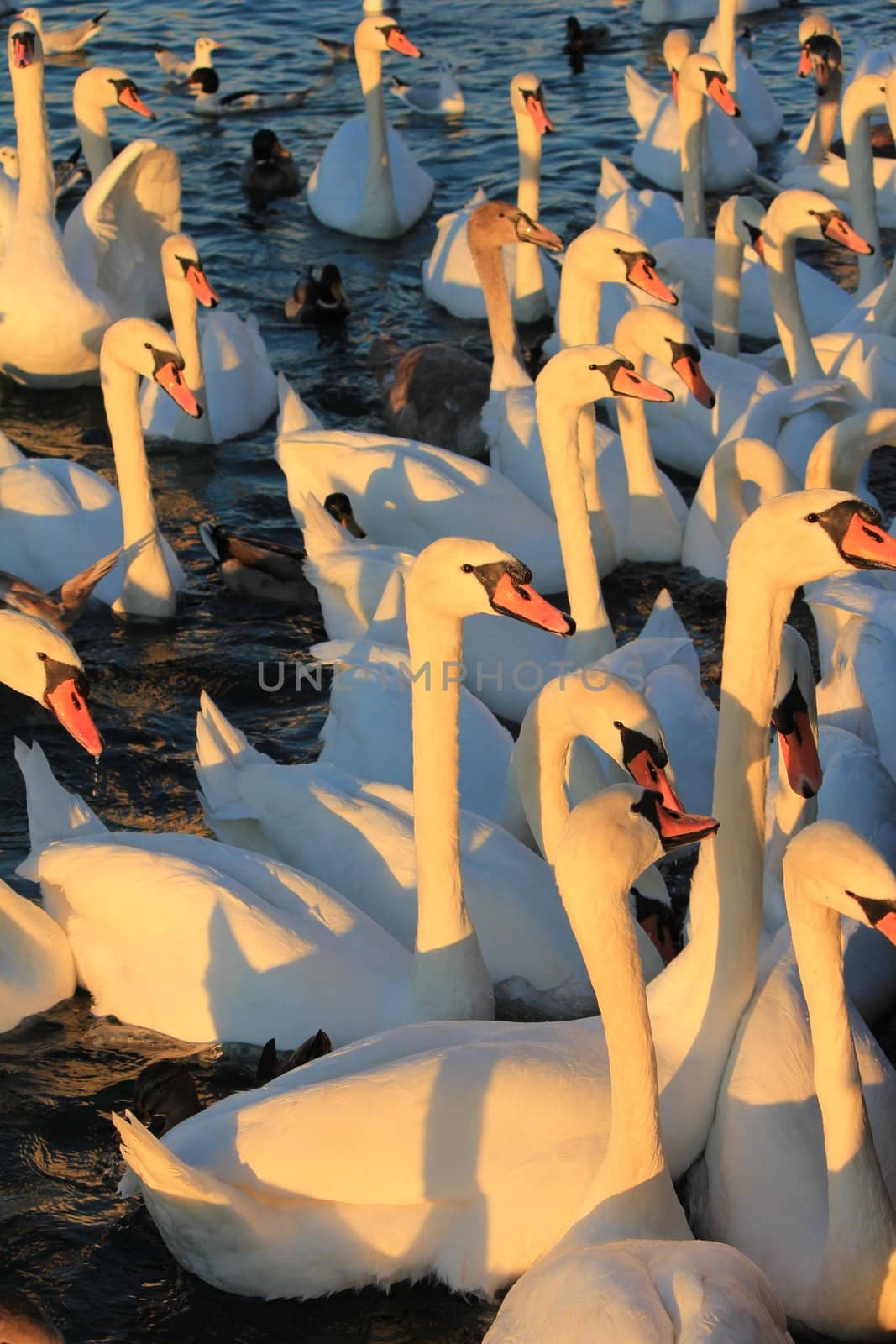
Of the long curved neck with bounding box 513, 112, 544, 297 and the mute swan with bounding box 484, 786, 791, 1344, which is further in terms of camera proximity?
the long curved neck with bounding box 513, 112, 544, 297

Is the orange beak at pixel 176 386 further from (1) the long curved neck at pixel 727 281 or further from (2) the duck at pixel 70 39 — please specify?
(2) the duck at pixel 70 39

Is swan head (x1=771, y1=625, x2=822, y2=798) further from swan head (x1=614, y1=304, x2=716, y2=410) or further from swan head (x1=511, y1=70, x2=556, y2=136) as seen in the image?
swan head (x1=511, y1=70, x2=556, y2=136)

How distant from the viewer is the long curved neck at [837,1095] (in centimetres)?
480

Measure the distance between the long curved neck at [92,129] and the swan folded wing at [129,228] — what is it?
0.61 meters

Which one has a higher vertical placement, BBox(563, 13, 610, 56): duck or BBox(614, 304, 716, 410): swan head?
BBox(614, 304, 716, 410): swan head

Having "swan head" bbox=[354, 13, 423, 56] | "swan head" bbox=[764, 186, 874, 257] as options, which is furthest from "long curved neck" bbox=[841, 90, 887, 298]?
"swan head" bbox=[354, 13, 423, 56]

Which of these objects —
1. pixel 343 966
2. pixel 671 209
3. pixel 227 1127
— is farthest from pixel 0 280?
pixel 227 1127

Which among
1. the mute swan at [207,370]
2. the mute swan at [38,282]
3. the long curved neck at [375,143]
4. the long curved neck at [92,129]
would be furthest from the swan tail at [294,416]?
the long curved neck at [375,143]

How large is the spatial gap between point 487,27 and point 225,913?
15.1 m

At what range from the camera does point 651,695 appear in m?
7.35

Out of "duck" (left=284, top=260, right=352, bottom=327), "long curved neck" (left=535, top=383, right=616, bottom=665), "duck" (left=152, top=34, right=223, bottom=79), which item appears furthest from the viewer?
"duck" (left=152, top=34, right=223, bottom=79)

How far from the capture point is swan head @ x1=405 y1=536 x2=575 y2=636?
550 cm

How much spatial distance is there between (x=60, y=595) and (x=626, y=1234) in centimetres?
483

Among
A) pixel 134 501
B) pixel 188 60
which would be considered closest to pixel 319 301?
pixel 134 501
